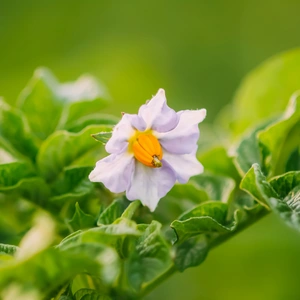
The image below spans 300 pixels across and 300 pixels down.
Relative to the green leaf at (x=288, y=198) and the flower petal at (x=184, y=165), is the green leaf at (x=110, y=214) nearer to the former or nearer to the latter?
the flower petal at (x=184, y=165)

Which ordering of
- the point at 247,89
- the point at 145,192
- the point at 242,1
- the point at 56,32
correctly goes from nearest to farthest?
the point at 145,192 → the point at 247,89 → the point at 56,32 → the point at 242,1

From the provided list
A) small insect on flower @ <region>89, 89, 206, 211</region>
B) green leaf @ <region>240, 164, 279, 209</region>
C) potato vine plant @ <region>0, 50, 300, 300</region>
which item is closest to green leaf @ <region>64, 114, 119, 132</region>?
potato vine plant @ <region>0, 50, 300, 300</region>

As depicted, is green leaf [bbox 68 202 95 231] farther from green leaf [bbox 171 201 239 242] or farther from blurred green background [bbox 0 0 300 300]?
blurred green background [bbox 0 0 300 300]

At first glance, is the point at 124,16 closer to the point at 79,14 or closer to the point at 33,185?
the point at 79,14

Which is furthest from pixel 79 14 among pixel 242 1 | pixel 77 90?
pixel 77 90

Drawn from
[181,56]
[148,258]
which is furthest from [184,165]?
[181,56]

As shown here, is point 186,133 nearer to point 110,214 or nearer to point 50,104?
point 110,214
